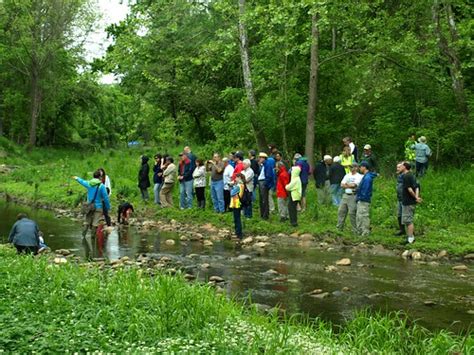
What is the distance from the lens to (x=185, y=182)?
19.9 m

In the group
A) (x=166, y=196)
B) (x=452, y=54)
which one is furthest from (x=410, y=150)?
(x=166, y=196)

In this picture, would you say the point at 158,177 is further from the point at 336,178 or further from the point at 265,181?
the point at 336,178

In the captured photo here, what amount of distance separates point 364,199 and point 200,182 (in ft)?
20.5

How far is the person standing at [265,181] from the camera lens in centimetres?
1773

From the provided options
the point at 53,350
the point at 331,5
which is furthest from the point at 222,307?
the point at 331,5

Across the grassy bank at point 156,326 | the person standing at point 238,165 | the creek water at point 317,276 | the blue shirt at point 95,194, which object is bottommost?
the creek water at point 317,276

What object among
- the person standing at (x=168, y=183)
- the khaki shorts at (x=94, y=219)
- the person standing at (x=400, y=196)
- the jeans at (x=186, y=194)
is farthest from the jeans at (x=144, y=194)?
the person standing at (x=400, y=196)

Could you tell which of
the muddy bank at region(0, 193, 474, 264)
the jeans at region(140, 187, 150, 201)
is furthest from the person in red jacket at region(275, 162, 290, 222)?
the jeans at region(140, 187, 150, 201)

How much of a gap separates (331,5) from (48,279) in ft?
46.9

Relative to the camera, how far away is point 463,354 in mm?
6613

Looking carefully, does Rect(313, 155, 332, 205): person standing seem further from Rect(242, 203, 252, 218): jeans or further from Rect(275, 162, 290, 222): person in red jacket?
Rect(242, 203, 252, 218): jeans

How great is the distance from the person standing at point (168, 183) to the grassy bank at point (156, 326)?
1124cm

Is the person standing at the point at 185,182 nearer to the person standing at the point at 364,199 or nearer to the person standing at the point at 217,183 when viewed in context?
the person standing at the point at 217,183

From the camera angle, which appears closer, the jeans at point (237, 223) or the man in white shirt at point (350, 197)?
the man in white shirt at point (350, 197)
